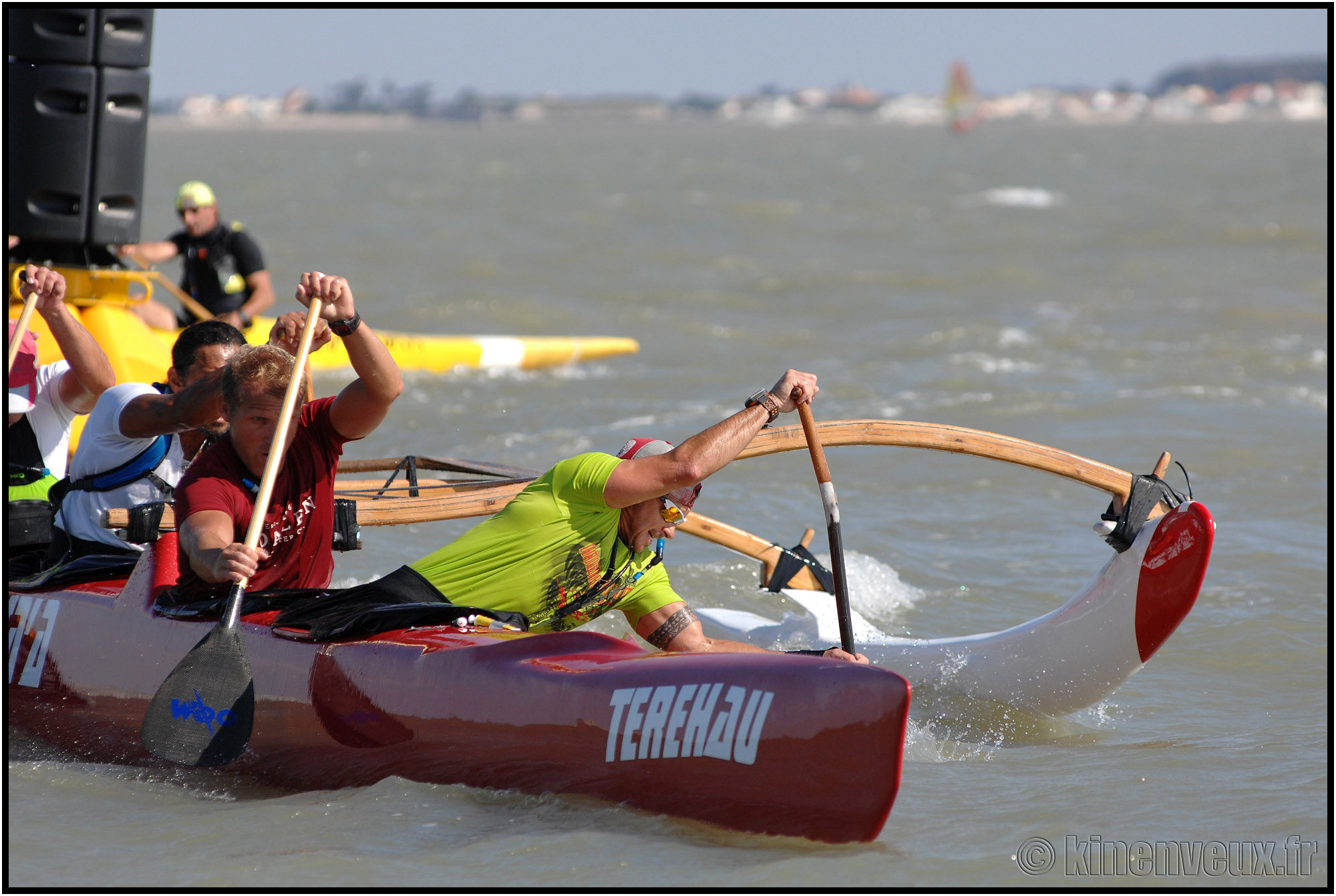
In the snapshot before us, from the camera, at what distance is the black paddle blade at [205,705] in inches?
141

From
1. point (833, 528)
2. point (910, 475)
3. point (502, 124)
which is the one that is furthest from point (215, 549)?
point (502, 124)

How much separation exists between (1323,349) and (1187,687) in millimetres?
9211

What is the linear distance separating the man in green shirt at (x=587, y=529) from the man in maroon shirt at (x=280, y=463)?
35cm

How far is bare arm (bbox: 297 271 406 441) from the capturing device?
144 inches

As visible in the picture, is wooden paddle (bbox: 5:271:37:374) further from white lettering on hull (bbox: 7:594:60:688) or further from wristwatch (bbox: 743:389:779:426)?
wristwatch (bbox: 743:389:779:426)

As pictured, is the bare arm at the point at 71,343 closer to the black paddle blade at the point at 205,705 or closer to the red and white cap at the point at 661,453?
the black paddle blade at the point at 205,705

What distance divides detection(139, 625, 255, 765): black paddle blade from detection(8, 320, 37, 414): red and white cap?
4.92ft

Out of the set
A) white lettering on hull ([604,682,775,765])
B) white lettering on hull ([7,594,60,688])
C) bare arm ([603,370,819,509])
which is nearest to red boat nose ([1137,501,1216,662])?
bare arm ([603,370,819,509])

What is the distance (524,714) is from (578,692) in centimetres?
15

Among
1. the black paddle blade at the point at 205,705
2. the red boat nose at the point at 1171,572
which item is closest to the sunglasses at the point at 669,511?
the black paddle blade at the point at 205,705

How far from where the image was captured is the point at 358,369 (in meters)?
3.66

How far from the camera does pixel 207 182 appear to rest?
38.7m

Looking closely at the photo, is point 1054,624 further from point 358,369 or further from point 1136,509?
point 358,369

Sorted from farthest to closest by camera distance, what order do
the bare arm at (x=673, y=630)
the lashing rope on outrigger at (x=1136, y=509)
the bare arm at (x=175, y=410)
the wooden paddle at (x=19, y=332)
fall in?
the wooden paddle at (x=19, y=332), the lashing rope on outrigger at (x=1136, y=509), the bare arm at (x=673, y=630), the bare arm at (x=175, y=410)
